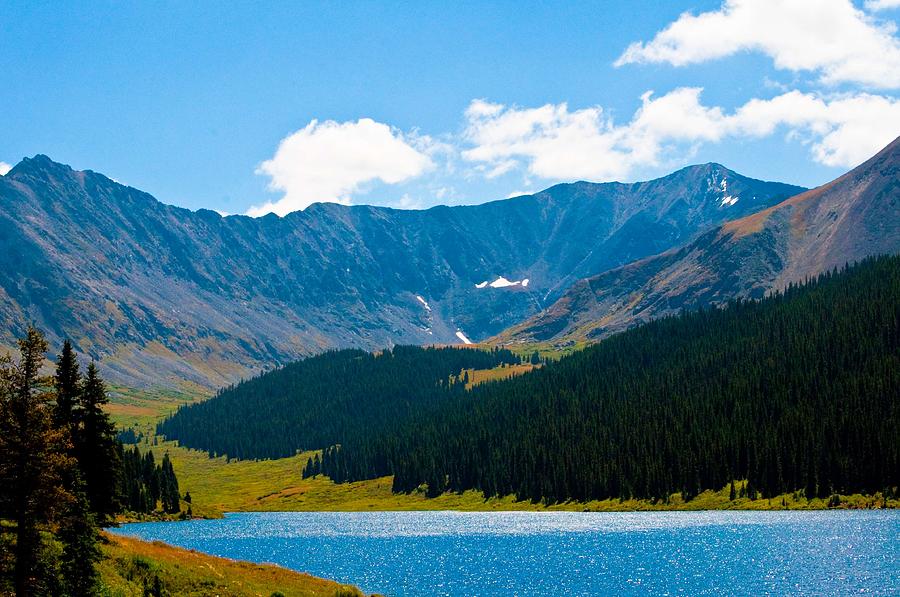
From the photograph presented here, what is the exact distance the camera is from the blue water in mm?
78875

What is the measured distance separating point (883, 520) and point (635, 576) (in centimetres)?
5793

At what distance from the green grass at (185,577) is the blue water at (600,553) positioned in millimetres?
19050

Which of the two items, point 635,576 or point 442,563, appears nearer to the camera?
point 635,576

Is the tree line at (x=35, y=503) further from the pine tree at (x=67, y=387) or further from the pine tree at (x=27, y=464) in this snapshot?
the pine tree at (x=67, y=387)

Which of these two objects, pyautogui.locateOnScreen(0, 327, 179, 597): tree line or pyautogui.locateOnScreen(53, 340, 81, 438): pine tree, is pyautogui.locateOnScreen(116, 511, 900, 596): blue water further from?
pyautogui.locateOnScreen(0, 327, 179, 597): tree line

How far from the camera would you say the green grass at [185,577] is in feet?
160

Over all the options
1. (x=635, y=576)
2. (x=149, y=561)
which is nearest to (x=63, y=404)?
(x=149, y=561)

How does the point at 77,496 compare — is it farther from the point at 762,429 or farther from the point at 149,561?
the point at 762,429

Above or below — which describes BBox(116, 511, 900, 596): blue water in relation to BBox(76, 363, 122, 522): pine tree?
below

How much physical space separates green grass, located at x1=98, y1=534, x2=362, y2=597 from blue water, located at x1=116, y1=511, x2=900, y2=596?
19.0m

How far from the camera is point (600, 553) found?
346ft

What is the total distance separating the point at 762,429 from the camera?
184375 mm

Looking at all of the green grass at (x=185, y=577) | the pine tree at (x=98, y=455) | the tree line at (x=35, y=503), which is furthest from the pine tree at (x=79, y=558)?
the pine tree at (x=98, y=455)

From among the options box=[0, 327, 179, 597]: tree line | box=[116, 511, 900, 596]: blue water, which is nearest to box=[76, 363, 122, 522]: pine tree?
box=[116, 511, 900, 596]: blue water
